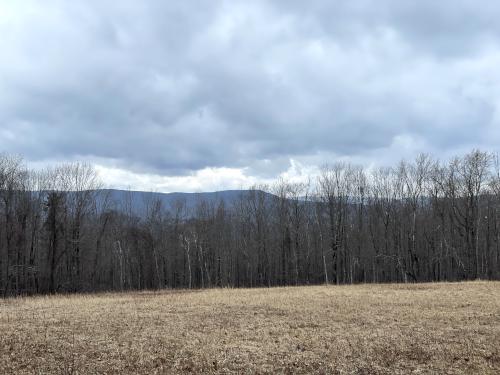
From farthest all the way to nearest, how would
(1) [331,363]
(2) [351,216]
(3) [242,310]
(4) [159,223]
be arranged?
(4) [159,223], (2) [351,216], (3) [242,310], (1) [331,363]

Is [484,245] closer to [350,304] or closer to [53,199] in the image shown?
[350,304]

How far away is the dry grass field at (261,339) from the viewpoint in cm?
A: 963

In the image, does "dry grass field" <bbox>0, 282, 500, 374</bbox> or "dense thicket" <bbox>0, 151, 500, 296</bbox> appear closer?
"dry grass field" <bbox>0, 282, 500, 374</bbox>

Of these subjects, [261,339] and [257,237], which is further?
[257,237]

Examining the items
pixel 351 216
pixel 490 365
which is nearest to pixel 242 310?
pixel 490 365

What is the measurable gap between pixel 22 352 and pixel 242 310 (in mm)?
10415

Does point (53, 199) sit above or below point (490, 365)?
above

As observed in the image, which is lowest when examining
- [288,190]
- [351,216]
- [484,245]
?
[484,245]

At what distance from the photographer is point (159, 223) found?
2906 inches

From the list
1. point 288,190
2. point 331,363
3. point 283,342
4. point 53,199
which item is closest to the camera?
point 331,363

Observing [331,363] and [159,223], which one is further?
[159,223]

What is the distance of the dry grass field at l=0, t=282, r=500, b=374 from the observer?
31.6ft

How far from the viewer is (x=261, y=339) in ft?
41.9

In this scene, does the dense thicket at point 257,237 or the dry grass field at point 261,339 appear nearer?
the dry grass field at point 261,339
